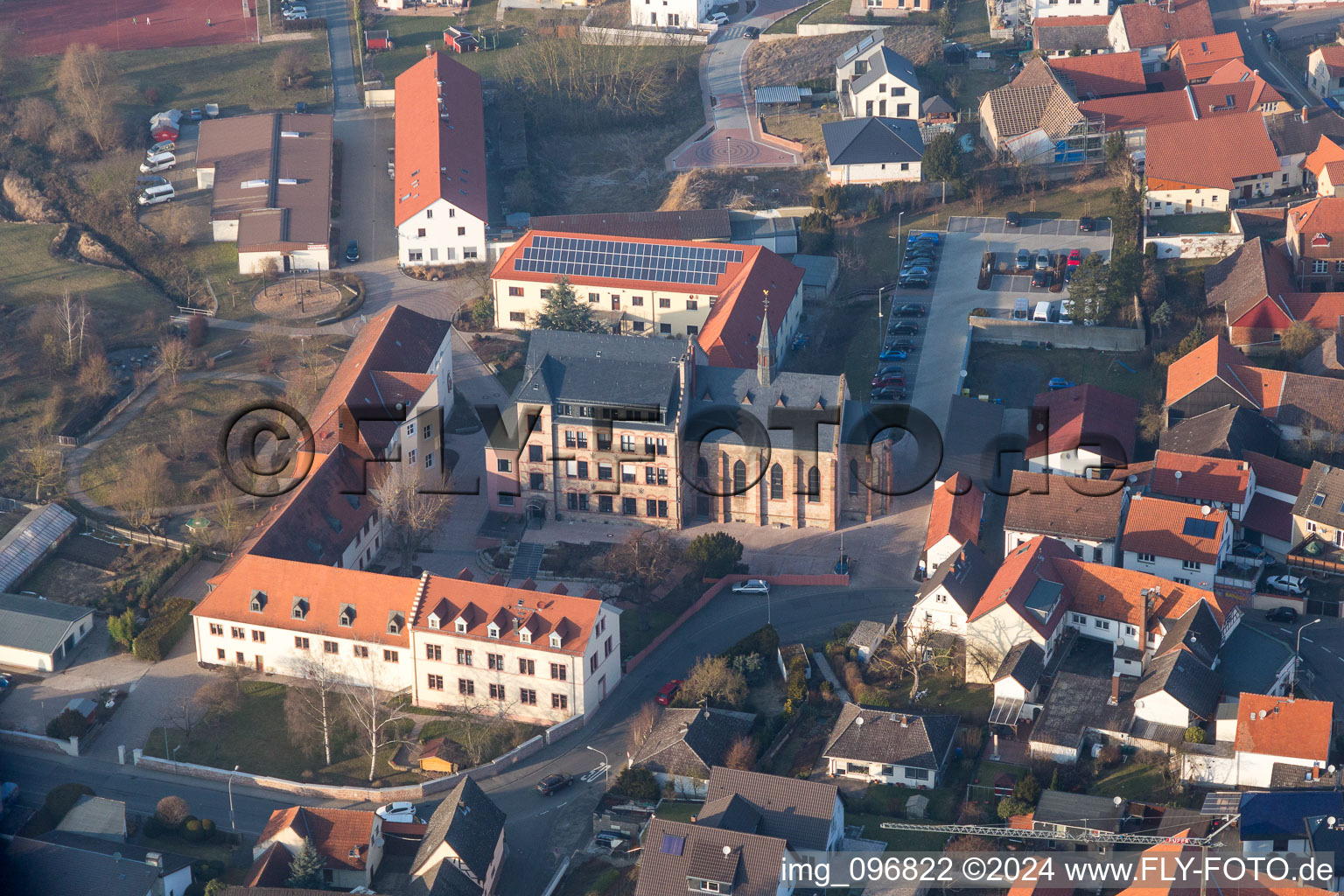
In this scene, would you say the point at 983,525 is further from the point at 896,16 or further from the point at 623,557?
the point at 896,16

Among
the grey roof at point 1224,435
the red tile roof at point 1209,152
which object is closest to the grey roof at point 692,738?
the grey roof at point 1224,435

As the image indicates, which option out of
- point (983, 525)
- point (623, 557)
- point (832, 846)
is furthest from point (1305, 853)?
point (623, 557)

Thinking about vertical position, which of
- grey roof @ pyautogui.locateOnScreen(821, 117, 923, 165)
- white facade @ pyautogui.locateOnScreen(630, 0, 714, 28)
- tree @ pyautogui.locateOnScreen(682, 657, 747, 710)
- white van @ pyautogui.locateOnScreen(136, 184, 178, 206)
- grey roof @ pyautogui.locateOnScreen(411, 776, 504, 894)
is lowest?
grey roof @ pyautogui.locateOnScreen(411, 776, 504, 894)

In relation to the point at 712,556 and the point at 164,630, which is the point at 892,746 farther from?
the point at 164,630

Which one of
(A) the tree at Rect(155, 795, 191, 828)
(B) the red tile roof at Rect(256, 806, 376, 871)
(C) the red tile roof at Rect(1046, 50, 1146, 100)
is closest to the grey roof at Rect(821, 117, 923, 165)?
(C) the red tile roof at Rect(1046, 50, 1146, 100)

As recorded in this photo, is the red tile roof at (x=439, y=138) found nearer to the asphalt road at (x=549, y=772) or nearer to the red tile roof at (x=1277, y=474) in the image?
the asphalt road at (x=549, y=772)

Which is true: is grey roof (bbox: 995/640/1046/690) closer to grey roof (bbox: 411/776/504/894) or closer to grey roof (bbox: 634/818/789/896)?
grey roof (bbox: 634/818/789/896)
